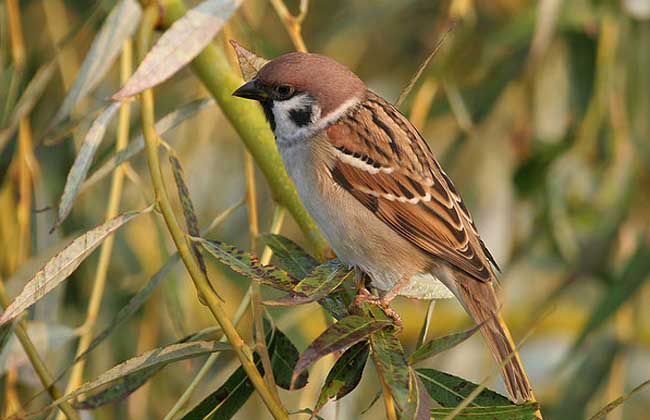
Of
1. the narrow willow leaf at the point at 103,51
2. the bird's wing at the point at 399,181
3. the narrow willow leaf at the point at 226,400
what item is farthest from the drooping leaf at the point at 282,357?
the narrow willow leaf at the point at 103,51

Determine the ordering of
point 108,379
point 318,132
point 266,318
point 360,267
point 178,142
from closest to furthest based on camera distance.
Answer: point 108,379 < point 266,318 < point 360,267 < point 318,132 < point 178,142

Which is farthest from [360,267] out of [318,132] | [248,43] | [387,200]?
[248,43]

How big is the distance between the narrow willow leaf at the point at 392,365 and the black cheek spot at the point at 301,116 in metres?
0.76

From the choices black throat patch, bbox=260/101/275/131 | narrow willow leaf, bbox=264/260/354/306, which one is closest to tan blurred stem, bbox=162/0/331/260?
black throat patch, bbox=260/101/275/131

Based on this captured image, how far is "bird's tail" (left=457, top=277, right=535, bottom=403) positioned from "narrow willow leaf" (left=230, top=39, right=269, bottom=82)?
54 cm

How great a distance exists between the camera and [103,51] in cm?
222

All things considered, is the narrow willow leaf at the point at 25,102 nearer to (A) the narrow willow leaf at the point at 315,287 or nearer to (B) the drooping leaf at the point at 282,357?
(B) the drooping leaf at the point at 282,357

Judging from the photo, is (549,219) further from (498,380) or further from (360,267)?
(360,267)

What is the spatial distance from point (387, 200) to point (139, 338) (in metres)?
0.90

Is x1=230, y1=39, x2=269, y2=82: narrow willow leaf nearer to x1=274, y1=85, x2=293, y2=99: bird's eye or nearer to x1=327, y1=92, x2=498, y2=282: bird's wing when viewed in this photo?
x1=274, y1=85, x2=293, y2=99: bird's eye

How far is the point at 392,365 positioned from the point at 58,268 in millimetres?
507

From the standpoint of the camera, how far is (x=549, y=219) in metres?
2.94

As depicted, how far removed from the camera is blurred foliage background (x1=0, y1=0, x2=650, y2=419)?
105 inches

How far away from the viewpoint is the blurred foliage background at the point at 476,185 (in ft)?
8.73
